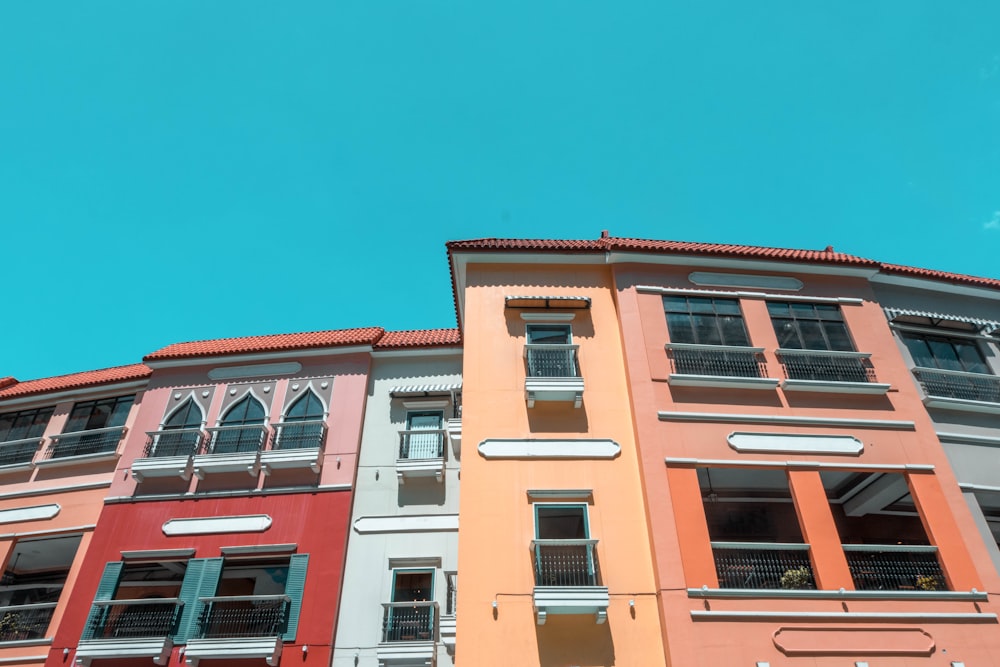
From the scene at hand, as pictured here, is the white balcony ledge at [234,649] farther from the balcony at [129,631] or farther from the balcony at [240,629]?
the balcony at [129,631]

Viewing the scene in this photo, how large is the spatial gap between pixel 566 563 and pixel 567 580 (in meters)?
0.29

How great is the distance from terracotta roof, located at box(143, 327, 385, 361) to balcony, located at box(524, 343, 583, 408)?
5362 millimetres

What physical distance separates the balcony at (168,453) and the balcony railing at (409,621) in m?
5.93

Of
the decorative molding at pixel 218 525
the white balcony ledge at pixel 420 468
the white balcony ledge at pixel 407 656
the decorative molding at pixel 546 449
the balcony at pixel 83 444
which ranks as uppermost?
the balcony at pixel 83 444

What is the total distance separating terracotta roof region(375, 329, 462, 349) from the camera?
17328 millimetres

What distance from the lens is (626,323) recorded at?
14062 mm

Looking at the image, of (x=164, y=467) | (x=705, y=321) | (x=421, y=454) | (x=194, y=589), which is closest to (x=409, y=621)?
(x=421, y=454)

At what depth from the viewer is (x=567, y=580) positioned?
36.1ft

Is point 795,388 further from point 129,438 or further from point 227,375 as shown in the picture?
point 129,438

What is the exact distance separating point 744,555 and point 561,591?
4.22 meters

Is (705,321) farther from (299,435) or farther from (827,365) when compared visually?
(299,435)

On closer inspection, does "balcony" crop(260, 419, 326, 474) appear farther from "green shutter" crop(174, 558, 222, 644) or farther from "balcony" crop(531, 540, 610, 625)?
"balcony" crop(531, 540, 610, 625)

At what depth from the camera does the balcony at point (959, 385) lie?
45.9 ft

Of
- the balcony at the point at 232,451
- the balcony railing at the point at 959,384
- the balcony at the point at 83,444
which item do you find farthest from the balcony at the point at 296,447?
the balcony railing at the point at 959,384
